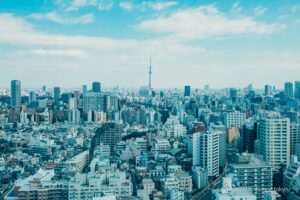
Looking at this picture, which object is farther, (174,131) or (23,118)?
(23,118)

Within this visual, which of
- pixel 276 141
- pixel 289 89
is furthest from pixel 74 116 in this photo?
pixel 289 89

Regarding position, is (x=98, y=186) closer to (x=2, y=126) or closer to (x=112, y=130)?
(x=112, y=130)

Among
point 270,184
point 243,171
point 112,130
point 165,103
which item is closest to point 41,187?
point 243,171

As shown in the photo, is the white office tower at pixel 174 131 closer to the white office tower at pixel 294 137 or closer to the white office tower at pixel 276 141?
the white office tower at pixel 294 137

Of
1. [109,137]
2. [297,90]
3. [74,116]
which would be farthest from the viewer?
[297,90]

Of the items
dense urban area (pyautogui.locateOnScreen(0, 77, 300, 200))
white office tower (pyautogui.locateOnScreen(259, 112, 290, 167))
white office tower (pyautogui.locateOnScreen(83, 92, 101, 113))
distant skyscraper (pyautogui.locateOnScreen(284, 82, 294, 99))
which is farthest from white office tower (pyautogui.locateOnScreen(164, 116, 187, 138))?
distant skyscraper (pyautogui.locateOnScreen(284, 82, 294, 99))

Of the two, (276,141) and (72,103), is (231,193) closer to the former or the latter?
(276,141)

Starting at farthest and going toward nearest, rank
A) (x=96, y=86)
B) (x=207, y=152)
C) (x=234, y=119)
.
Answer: (x=96, y=86) < (x=234, y=119) < (x=207, y=152)
